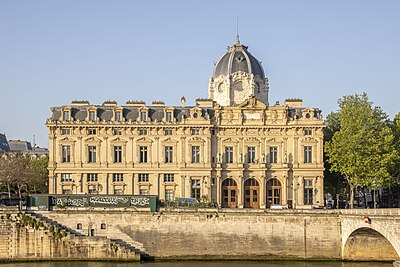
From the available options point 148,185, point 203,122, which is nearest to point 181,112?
point 203,122

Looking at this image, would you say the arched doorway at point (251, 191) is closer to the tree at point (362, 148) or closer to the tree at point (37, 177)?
the tree at point (362, 148)

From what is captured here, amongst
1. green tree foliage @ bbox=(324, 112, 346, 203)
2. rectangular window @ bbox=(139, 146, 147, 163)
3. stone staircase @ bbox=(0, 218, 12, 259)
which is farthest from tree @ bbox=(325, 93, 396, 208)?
stone staircase @ bbox=(0, 218, 12, 259)

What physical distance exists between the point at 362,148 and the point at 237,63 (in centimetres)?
2423

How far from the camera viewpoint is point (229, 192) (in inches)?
3652

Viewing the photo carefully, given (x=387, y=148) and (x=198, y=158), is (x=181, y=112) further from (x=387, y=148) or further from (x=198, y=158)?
(x=387, y=148)

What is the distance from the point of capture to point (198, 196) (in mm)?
92062

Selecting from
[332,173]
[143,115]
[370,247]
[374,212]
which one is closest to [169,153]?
[143,115]

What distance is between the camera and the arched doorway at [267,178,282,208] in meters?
92.7

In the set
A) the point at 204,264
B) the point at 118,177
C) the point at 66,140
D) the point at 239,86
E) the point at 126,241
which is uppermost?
the point at 239,86

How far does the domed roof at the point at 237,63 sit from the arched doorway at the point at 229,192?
1636 centimetres

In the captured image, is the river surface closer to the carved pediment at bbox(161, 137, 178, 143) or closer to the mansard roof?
the carved pediment at bbox(161, 137, 178, 143)

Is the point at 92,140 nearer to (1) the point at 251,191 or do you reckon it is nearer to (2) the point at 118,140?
(2) the point at 118,140

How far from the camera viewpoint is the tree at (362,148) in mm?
83500

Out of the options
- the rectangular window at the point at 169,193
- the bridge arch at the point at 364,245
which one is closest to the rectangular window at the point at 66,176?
Result: the rectangular window at the point at 169,193
